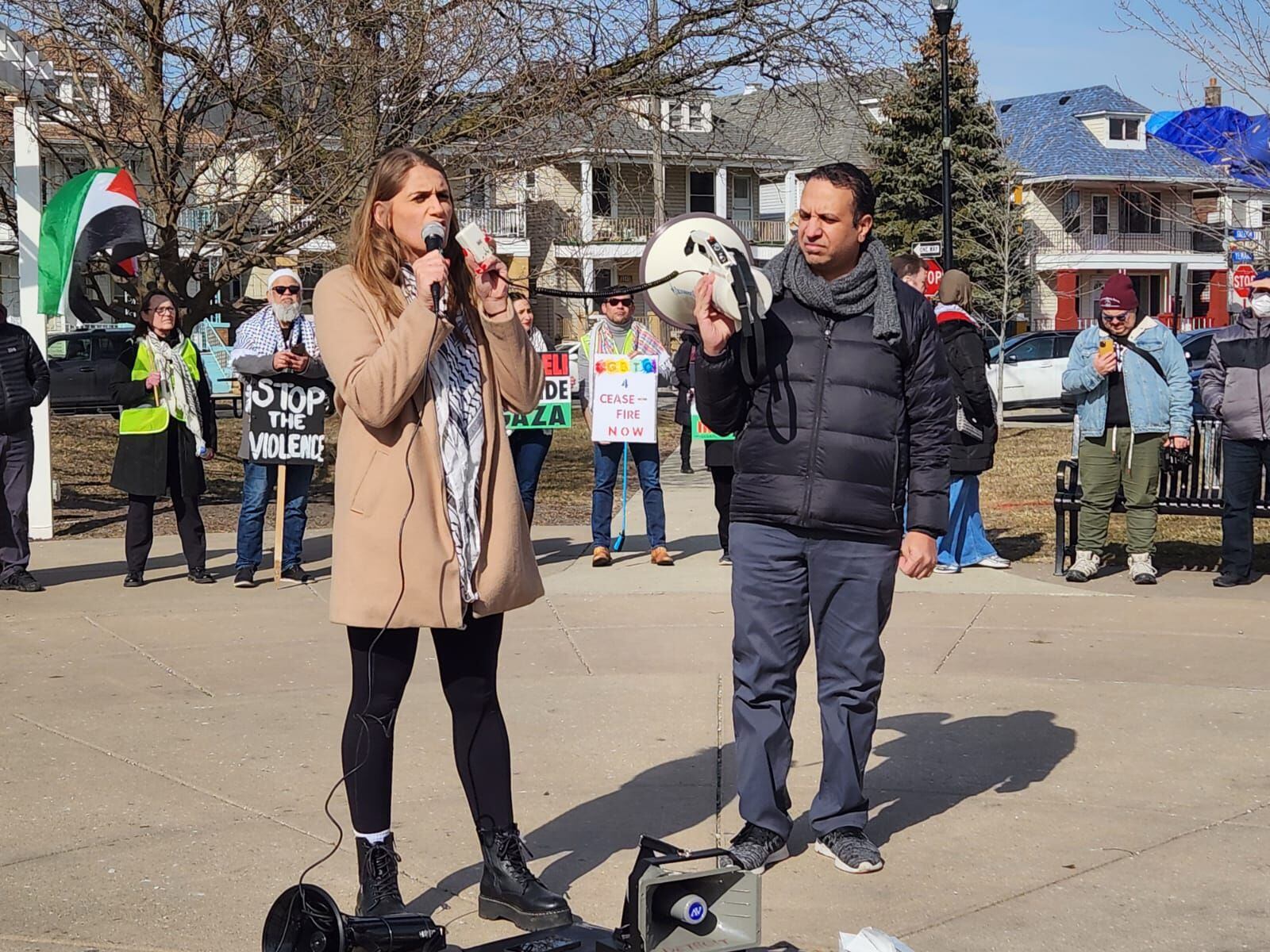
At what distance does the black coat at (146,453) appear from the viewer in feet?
32.2

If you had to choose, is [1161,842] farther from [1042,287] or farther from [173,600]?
[1042,287]

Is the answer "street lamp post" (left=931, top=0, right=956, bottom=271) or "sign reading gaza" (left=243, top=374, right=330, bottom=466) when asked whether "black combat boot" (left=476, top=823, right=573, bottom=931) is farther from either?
"street lamp post" (left=931, top=0, right=956, bottom=271)

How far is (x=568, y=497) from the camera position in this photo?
587 inches

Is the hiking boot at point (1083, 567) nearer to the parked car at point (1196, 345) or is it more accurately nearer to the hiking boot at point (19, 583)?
the hiking boot at point (19, 583)

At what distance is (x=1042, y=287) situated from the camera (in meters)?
58.2

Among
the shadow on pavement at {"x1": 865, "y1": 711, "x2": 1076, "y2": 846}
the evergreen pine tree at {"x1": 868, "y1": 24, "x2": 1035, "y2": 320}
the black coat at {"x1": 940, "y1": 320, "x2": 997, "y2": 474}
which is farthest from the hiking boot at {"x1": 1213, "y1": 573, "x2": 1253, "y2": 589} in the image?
the evergreen pine tree at {"x1": 868, "y1": 24, "x2": 1035, "y2": 320}

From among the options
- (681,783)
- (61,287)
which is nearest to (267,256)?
(61,287)

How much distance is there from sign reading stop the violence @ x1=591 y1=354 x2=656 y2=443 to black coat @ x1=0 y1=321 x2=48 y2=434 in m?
3.64

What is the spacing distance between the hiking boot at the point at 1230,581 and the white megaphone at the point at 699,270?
6056mm

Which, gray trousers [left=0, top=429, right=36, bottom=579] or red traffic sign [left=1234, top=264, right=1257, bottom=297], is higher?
red traffic sign [left=1234, top=264, right=1257, bottom=297]

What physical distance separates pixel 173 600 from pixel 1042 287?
52697mm

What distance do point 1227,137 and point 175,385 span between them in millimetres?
9101

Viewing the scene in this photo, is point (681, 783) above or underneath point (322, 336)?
underneath

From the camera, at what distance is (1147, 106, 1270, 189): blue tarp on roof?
1327cm
